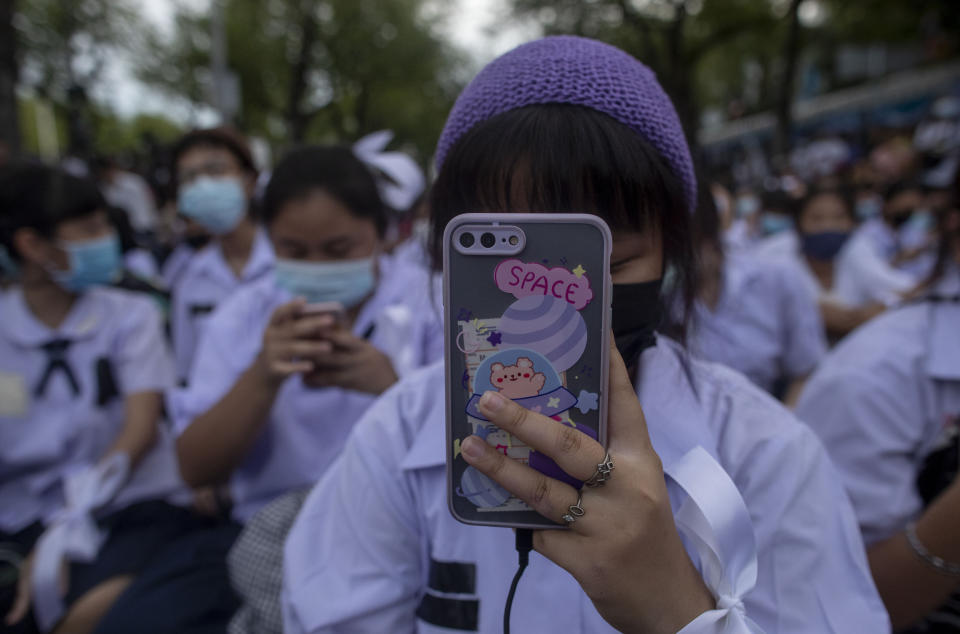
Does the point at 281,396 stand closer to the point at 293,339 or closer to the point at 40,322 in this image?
the point at 293,339

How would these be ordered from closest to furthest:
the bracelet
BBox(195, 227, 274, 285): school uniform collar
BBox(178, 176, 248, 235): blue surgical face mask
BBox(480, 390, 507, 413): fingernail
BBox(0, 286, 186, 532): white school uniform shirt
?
BBox(480, 390, 507, 413): fingernail < the bracelet < BBox(0, 286, 186, 532): white school uniform shirt < BBox(195, 227, 274, 285): school uniform collar < BBox(178, 176, 248, 235): blue surgical face mask

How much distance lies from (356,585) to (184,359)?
292 centimetres

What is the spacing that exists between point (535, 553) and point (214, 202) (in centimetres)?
304

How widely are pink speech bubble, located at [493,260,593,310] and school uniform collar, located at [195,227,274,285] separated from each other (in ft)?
8.77

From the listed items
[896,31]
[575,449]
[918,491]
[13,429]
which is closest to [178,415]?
[13,429]

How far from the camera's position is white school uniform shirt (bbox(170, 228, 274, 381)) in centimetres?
354

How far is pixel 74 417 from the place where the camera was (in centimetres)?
234

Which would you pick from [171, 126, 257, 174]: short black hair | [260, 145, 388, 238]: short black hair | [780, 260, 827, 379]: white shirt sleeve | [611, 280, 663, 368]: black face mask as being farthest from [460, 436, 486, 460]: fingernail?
[171, 126, 257, 174]: short black hair

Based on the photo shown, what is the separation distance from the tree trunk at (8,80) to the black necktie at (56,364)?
6.08 meters

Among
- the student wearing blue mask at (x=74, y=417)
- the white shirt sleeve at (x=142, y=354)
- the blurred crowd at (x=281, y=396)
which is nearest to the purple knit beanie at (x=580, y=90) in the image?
the blurred crowd at (x=281, y=396)

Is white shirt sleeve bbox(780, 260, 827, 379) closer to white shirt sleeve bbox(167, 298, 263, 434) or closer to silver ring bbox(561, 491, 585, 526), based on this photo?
white shirt sleeve bbox(167, 298, 263, 434)

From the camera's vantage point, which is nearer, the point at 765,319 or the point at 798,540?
the point at 798,540

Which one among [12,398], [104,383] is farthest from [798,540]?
[12,398]

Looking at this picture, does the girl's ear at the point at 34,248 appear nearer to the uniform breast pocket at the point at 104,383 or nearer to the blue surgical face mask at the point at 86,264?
the blue surgical face mask at the point at 86,264
